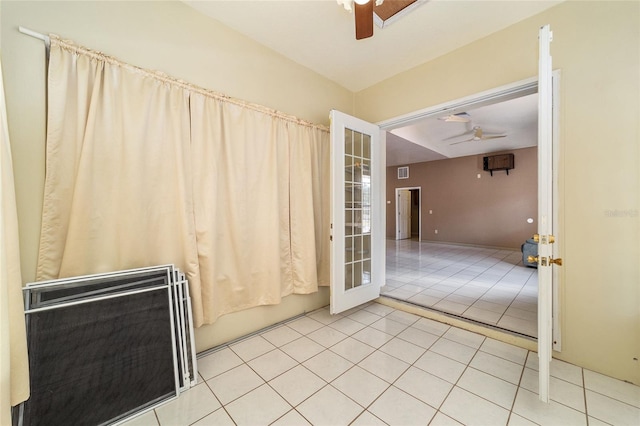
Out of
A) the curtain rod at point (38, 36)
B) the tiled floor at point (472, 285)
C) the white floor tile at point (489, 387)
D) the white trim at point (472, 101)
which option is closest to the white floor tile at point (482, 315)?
the tiled floor at point (472, 285)

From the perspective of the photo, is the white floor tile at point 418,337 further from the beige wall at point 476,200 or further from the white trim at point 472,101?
the beige wall at point 476,200

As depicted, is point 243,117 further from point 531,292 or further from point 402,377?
point 531,292

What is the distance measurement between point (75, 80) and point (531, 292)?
17.9 feet

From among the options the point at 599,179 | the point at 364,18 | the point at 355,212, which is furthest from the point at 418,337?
the point at 364,18

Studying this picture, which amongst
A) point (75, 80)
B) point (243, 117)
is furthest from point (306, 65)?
point (75, 80)

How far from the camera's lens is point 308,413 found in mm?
1477

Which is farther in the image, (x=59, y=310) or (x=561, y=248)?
(x=561, y=248)

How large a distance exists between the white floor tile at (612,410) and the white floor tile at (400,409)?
39.7 inches

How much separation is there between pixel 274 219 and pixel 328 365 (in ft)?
4.58

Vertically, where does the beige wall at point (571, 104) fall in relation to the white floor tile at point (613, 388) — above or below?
A: above

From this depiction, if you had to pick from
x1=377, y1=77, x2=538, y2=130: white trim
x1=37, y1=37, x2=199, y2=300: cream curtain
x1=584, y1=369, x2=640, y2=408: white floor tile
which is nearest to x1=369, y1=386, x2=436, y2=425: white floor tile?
x1=584, y1=369, x2=640, y2=408: white floor tile

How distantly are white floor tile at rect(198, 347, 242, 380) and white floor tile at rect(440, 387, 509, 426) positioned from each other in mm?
1573

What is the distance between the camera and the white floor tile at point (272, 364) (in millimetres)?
1849

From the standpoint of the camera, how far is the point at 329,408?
4.98 ft
